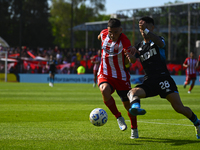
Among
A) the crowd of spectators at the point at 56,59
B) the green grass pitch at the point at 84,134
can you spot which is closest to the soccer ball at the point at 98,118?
the green grass pitch at the point at 84,134

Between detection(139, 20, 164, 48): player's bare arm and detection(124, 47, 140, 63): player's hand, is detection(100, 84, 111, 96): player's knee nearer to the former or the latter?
Answer: detection(124, 47, 140, 63): player's hand

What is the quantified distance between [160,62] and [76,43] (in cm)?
7811

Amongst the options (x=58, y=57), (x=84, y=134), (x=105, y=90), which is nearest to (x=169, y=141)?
(x=105, y=90)

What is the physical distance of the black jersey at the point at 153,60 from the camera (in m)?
6.37

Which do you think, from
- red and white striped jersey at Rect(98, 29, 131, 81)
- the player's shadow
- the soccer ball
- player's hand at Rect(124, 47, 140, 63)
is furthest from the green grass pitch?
player's hand at Rect(124, 47, 140, 63)

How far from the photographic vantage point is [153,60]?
6410 millimetres

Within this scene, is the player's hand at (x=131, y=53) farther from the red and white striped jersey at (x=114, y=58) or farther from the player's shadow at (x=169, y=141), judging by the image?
the player's shadow at (x=169, y=141)

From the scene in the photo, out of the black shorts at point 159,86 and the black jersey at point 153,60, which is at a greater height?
the black jersey at point 153,60

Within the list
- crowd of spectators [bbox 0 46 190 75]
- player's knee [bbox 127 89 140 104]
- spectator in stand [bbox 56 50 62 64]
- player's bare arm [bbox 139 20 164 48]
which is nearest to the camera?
player's knee [bbox 127 89 140 104]

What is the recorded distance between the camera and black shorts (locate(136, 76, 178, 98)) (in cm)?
618

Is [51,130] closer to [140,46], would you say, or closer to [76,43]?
[140,46]

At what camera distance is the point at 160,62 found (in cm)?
642

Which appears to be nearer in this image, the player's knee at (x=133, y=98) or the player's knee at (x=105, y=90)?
the player's knee at (x=133, y=98)

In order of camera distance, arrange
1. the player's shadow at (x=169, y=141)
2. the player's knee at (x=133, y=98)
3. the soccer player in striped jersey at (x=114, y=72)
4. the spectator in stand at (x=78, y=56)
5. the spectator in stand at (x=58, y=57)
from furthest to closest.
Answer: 1. the spectator in stand at (x=78, y=56)
2. the spectator in stand at (x=58, y=57)
3. the soccer player in striped jersey at (x=114, y=72)
4. the player's shadow at (x=169, y=141)
5. the player's knee at (x=133, y=98)
